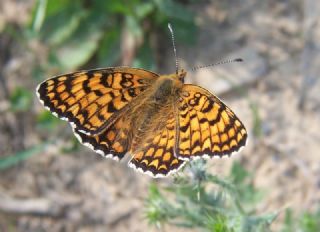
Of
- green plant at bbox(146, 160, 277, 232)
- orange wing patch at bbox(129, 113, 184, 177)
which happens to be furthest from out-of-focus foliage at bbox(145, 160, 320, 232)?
orange wing patch at bbox(129, 113, 184, 177)

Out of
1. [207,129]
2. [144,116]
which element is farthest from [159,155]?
[144,116]

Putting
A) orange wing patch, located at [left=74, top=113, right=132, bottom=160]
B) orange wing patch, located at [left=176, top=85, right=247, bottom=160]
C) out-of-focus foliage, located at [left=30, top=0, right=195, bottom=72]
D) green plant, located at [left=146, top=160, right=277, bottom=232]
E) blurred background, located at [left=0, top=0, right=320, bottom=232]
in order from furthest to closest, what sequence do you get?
out-of-focus foliage, located at [left=30, top=0, right=195, bottom=72] < blurred background, located at [left=0, top=0, right=320, bottom=232] < orange wing patch, located at [left=74, top=113, right=132, bottom=160] < green plant, located at [left=146, top=160, right=277, bottom=232] < orange wing patch, located at [left=176, top=85, right=247, bottom=160]

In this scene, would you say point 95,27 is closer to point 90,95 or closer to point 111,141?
point 90,95

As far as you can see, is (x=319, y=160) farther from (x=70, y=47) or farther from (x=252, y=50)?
(x=70, y=47)

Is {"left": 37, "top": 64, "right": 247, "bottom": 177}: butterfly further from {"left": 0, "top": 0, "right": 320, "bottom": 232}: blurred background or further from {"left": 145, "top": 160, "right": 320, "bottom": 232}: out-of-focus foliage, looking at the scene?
{"left": 0, "top": 0, "right": 320, "bottom": 232}: blurred background

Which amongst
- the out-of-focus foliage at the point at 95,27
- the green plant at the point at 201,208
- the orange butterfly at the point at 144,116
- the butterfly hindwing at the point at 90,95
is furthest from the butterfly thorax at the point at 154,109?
the out-of-focus foliage at the point at 95,27

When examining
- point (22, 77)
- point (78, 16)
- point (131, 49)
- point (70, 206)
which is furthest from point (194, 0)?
point (70, 206)
